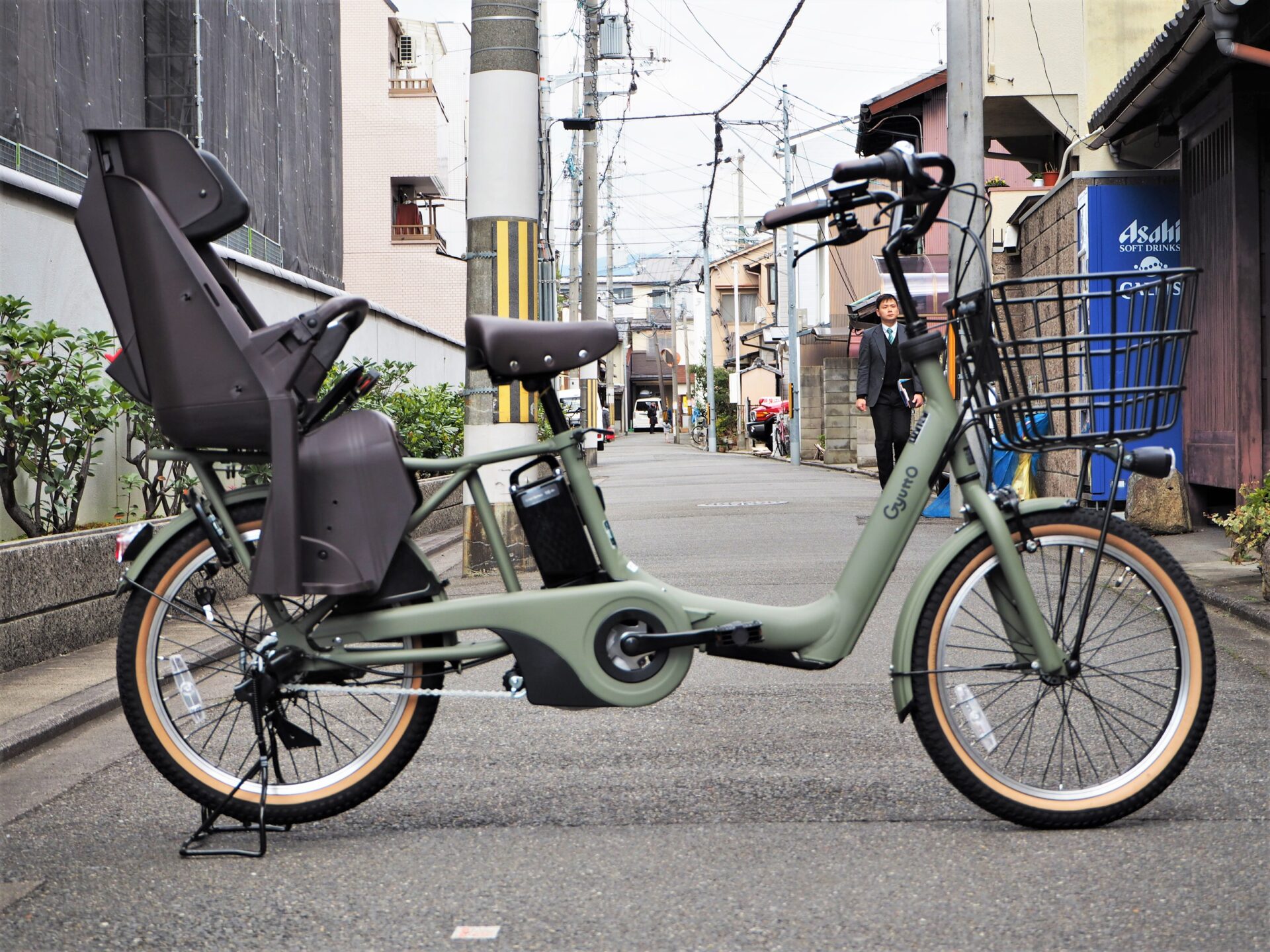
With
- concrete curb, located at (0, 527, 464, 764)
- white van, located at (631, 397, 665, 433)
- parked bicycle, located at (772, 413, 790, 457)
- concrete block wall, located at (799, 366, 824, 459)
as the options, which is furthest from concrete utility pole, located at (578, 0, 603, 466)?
white van, located at (631, 397, 665, 433)

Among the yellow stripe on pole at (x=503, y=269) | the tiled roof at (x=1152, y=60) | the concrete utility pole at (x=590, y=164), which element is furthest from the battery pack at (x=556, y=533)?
the concrete utility pole at (x=590, y=164)

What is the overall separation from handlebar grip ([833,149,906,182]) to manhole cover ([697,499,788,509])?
37.7 feet

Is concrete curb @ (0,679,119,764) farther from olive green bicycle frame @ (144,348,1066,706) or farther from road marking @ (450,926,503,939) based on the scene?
road marking @ (450,926,503,939)

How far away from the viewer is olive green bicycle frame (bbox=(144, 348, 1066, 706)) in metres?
3.14

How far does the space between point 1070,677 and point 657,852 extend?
3.42 ft

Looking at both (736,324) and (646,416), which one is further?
(646,416)

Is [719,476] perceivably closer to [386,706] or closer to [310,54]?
[310,54]

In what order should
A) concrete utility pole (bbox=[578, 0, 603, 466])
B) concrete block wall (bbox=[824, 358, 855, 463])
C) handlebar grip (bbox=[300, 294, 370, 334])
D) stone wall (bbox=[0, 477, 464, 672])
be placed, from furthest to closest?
concrete block wall (bbox=[824, 358, 855, 463])
concrete utility pole (bbox=[578, 0, 603, 466])
stone wall (bbox=[0, 477, 464, 672])
handlebar grip (bbox=[300, 294, 370, 334])

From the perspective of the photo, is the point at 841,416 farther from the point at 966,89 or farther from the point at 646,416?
the point at 646,416

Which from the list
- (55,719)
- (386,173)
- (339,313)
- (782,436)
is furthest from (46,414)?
(782,436)

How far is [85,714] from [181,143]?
2.34m

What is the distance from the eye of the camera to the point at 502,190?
877 cm

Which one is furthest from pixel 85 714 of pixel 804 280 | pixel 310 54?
pixel 804 280

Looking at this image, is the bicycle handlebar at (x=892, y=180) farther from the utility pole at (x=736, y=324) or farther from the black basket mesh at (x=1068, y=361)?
the utility pole at (x=736, y=324)
